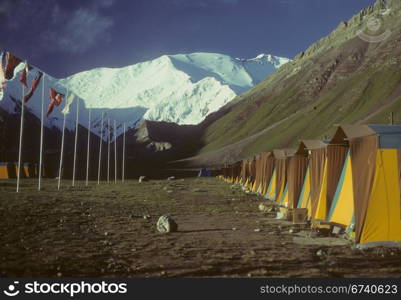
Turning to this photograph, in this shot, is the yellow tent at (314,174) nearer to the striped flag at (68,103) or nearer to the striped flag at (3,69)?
the striped flag at (3,69)

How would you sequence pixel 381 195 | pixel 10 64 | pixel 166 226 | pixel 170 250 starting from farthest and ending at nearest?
pixel 10 64 < pixel 166 226 < pixel 381 195 < pixel 170 250

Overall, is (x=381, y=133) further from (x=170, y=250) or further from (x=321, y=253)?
(x=170, y=250)

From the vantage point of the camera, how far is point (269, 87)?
13688 centimetres

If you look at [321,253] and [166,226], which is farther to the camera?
[166,226]

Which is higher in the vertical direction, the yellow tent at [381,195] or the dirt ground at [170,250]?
the yellow tent at [381,195]

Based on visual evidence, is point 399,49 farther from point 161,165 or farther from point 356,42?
point 161,165

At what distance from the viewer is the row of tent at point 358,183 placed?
32.6 feet

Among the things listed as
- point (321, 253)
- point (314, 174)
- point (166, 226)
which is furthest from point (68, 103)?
point (321, 253)

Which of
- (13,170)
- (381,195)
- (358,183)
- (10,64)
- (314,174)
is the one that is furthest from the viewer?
(13,170)

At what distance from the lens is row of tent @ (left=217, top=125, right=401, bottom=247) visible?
9.95 metres

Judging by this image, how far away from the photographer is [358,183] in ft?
34.2

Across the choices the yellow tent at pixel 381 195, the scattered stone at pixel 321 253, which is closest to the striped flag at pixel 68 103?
the yellow tent at pixel 381 195

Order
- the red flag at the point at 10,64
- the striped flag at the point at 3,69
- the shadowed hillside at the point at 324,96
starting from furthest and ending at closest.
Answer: the shadowed hillside at the point at 324,96, the striped flag at the point at 3,69, the red flag at the point at 10,64

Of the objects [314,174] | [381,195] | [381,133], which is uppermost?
[381,133]
